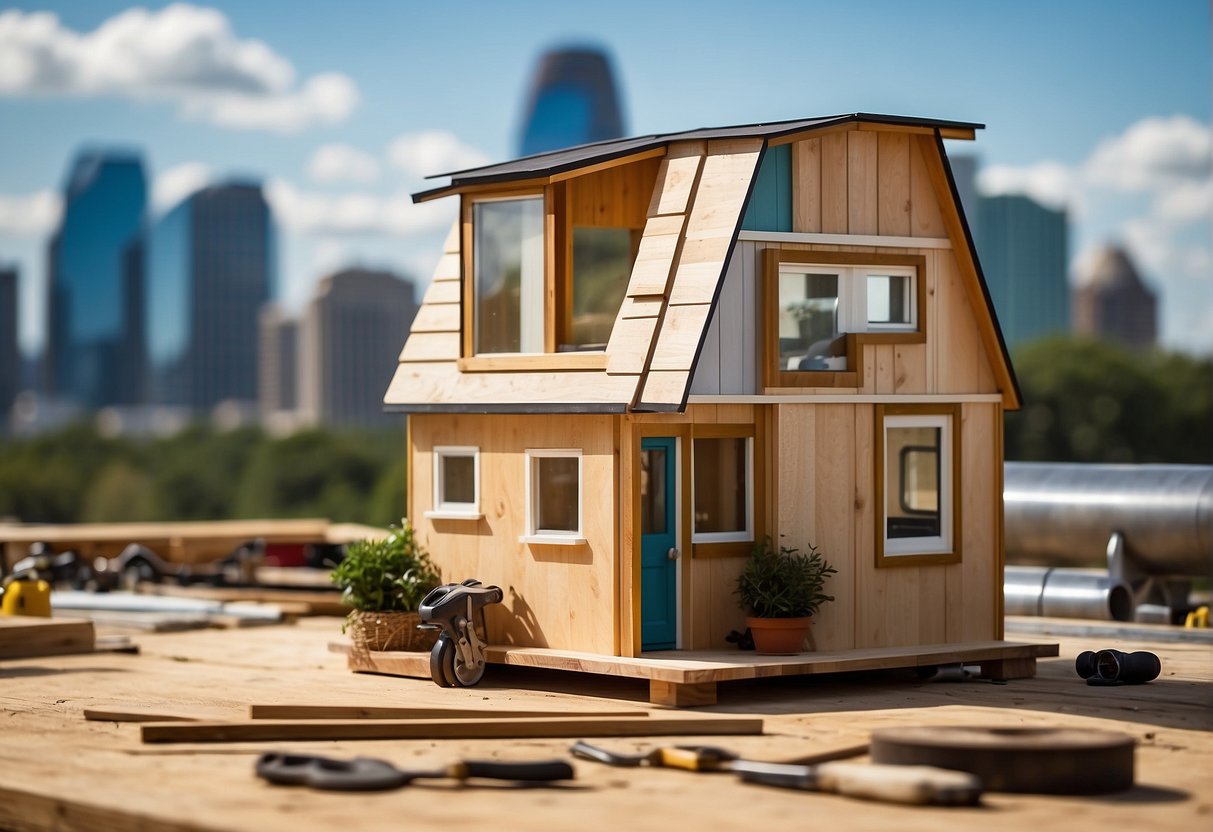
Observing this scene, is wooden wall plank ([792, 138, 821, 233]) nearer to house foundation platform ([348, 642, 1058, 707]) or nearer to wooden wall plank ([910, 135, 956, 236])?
wooden wall plank ([910, 135, 956, 236])

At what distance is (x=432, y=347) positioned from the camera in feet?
49.3

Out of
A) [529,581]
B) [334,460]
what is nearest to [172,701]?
[529,581]

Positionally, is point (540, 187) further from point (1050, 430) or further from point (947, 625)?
point (1050, 430)

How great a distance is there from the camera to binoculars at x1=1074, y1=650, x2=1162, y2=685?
1375 cm

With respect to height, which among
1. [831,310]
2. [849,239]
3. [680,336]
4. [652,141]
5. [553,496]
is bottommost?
[553,496]

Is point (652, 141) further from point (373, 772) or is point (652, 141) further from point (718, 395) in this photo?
point (373, 772)

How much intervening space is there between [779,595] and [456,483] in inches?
116

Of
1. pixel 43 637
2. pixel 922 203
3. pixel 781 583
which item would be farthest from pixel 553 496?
pixel 43 637

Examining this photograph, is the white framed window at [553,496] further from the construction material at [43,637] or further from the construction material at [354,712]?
the construction material at [43,637]

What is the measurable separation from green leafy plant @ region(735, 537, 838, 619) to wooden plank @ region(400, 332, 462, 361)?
308 centimetres

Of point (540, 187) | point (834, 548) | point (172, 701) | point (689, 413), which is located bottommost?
point (172, 701)

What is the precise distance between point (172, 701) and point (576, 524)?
319cm

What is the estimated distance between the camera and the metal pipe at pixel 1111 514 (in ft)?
59.2

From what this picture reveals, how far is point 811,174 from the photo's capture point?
1389cm
